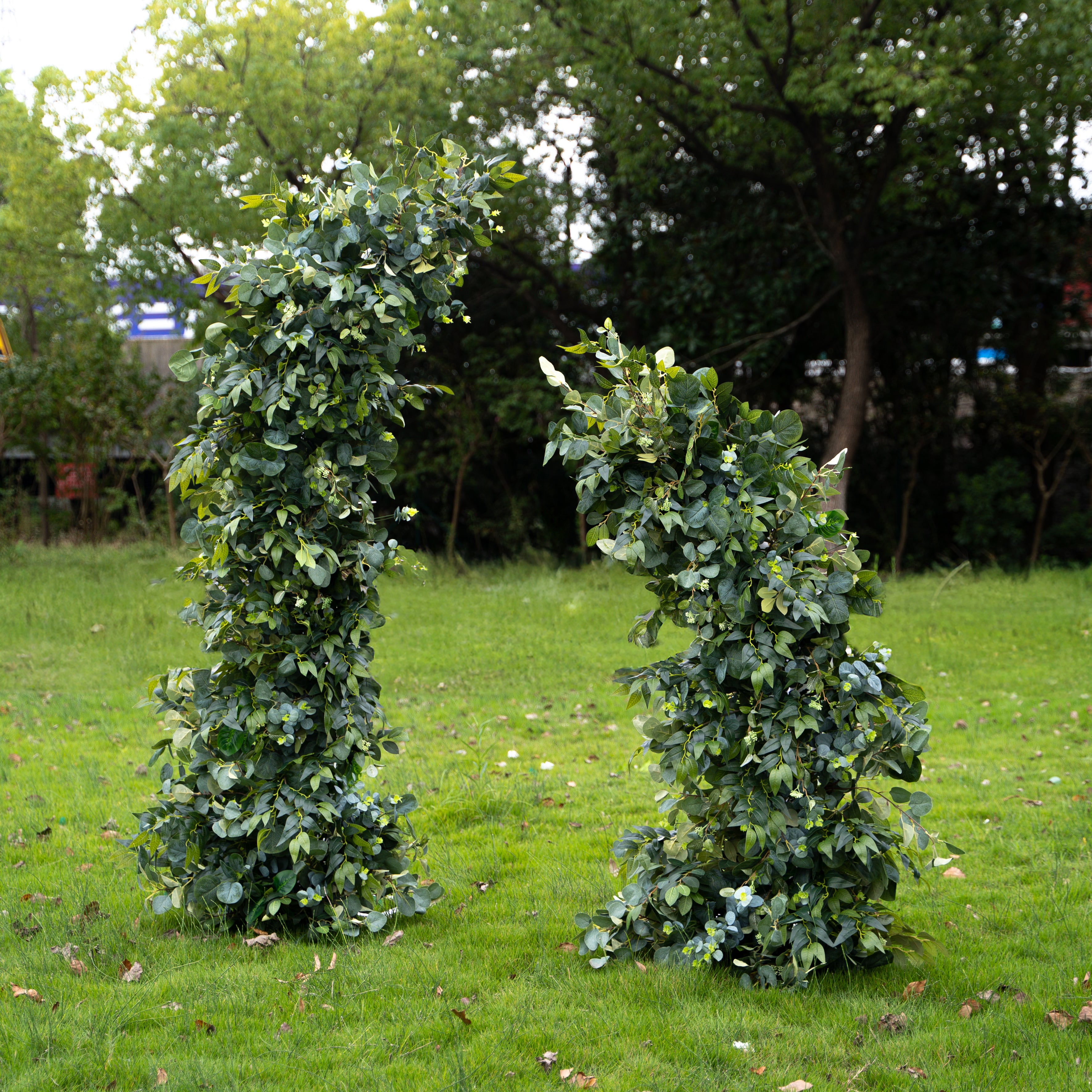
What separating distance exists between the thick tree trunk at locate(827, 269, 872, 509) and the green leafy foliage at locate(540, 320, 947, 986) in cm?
Answer: 1051

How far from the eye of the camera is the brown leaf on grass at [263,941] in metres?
3.62

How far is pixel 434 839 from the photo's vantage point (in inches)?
191

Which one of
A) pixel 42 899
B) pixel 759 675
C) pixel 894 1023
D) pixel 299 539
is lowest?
pixel 42 899

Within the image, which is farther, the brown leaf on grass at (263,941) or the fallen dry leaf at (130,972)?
the brown leaf on grass at (263,941)

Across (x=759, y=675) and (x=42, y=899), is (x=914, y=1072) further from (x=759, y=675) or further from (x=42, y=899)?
(x=42, y=899)

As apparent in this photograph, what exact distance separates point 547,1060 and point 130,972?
4.74 feet

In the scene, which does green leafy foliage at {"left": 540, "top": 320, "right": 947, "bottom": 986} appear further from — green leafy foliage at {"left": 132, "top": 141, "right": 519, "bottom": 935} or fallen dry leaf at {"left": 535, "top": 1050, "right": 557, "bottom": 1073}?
green leafy foliage at {"left": 132, "top": 141, "right": 519, "bottom": 935}

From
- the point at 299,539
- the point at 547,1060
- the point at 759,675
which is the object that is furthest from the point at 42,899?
the point at 759,675

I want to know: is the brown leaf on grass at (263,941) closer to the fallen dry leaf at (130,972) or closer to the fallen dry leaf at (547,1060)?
the fallen dry leaf at (130,972)

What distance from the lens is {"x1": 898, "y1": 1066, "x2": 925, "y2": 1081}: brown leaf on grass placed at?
2760 mm

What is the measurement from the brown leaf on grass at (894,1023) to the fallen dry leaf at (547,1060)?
0.96m

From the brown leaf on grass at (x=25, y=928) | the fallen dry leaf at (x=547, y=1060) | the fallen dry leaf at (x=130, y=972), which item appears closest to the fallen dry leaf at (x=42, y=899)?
the brown leaf on grass at (x=25, y=928)

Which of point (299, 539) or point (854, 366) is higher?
point (854, 366)

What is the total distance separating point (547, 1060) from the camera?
2.89 meters
